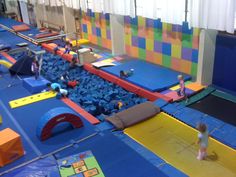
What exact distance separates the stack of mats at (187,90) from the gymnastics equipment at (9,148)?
3.19 m

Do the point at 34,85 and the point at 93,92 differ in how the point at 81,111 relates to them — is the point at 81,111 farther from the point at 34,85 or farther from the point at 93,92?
the point at 34,85

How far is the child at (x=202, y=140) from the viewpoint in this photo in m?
3.82

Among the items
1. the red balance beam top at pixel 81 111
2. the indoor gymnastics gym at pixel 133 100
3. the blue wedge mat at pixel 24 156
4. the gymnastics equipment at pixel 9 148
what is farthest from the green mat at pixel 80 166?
the red balance beam top at pixel 81 111

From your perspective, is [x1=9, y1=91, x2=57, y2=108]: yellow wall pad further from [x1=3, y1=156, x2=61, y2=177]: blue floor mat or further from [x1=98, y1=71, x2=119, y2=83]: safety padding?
[x1=3, y1=156, x2=61, y2=177]: blue floor mat

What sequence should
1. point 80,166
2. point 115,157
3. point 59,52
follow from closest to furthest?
point 80,166 → point 115,157 → point 59,52

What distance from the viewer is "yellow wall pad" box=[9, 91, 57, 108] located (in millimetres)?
5885

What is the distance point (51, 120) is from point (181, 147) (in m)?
2.20

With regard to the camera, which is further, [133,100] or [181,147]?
[133,100]

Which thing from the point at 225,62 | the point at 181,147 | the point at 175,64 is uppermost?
the point at 225,62

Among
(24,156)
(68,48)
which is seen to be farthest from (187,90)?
(68,48)

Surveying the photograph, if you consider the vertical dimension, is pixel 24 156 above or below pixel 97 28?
below

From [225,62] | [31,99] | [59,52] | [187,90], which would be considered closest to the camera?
[225,62]

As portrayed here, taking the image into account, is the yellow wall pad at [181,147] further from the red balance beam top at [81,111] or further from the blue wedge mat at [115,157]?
the red balance beam top at [81,111]

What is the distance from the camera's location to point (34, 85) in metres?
6.51
